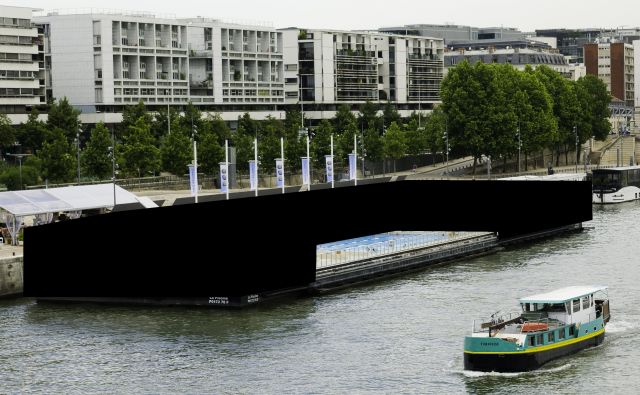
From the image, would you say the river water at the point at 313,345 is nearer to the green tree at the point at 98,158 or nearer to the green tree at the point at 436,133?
the green tree at the point at 98,158

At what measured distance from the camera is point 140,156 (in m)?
113

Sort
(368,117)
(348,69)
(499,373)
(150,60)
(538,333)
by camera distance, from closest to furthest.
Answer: (499,373)
(538,333)
(150,60)
(368,117)
(348,69)

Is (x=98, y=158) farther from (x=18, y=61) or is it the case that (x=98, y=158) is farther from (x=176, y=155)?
(x=18, y=61)

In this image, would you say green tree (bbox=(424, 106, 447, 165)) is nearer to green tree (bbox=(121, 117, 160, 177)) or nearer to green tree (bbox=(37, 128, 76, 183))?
green tree (bbox=(121, 117, 160, 177))

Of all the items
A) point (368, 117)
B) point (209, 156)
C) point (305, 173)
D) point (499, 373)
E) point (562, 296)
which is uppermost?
point (368, 117)

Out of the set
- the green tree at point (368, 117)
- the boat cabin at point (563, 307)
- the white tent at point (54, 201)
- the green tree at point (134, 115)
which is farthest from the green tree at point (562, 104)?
the boat cabin at point (563, 307)

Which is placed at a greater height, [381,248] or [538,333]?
[381,248]

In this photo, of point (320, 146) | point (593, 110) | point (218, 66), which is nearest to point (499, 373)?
point (320, 146)

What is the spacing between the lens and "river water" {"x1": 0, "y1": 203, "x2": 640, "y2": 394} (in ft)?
147

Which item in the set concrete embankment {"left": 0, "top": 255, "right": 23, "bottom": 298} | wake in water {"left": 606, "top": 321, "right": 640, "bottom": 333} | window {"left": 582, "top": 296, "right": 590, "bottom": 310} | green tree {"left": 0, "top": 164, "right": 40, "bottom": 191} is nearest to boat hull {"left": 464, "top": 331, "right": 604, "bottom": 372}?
window {"left": 582, "top": 296, "right": 590, "bottom": 310}

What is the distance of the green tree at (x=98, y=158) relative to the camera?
109 meters

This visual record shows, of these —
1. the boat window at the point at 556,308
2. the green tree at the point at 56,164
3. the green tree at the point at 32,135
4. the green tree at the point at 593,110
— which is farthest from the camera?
the green tree at the point at 593,110

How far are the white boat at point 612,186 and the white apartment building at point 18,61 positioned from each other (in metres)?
54.4

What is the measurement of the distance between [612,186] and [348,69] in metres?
70.8
